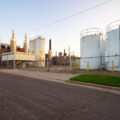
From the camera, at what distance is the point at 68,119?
2844mm

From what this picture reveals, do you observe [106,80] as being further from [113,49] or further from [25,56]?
[25,56]

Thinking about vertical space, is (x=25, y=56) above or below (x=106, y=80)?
above

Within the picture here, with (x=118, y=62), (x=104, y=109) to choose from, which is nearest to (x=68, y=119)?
(x=104, y=109)

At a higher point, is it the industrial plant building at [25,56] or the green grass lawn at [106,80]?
the industrial plant building at [25,56]

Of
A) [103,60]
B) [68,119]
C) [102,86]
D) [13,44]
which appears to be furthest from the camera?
[13,44]

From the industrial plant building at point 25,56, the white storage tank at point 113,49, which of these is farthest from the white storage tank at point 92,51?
the industrial plant building at point 25,56

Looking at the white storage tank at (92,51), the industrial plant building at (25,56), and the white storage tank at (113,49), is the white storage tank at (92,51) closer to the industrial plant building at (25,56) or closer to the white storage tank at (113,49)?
the white storage tank at (113,49)

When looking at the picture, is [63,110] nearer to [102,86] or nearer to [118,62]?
[102,86]

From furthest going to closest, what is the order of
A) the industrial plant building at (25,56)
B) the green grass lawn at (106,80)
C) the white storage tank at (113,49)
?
the industrial plant building at (25,56) → the white storage tank at (113,49) → the green grass lawn at (106,80)

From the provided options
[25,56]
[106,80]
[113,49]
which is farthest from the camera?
[25,56]

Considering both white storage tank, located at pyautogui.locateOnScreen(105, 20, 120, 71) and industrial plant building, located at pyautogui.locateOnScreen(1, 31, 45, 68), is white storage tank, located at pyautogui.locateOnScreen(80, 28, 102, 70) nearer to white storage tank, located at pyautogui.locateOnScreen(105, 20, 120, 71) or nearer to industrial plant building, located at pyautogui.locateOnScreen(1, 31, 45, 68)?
white storage tank, located at pyautogui.locateOnScreen(105, 20, 120, 71)

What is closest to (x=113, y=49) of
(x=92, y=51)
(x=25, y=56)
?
(x=92, y=51)

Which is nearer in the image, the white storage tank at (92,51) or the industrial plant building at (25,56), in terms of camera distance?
the white storage tank at (92,51)

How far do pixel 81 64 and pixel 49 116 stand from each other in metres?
17.5
